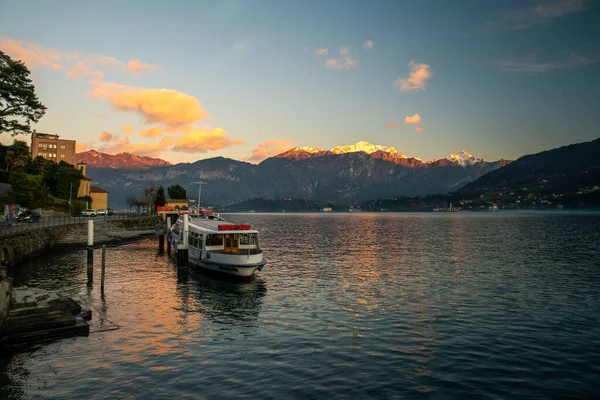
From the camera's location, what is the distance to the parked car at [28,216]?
2926 inches

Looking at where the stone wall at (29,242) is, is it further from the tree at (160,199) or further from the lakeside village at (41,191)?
the tree at (160,199)

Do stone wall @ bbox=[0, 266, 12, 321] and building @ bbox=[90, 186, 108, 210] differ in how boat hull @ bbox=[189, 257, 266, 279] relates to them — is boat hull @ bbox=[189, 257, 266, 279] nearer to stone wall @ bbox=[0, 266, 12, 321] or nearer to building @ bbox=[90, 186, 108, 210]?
stone wall @ bbox=[0, 266, 12, 321]

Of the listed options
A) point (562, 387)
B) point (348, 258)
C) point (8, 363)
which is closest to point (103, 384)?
point (8, 363)

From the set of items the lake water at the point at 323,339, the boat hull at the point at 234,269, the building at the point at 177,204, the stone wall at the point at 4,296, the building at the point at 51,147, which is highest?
the building at the point at 51,147

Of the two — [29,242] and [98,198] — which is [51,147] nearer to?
[98,198]

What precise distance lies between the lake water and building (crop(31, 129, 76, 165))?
175m

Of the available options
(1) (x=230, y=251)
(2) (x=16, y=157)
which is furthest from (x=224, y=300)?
(2) (x=16, y=157)

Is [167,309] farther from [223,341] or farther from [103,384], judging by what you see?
[103,384]

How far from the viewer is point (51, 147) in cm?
19538

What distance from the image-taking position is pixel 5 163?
99750 mm

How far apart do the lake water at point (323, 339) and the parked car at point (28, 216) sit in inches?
1334

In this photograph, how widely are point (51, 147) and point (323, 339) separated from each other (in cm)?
21196

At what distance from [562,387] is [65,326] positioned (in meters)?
25.8

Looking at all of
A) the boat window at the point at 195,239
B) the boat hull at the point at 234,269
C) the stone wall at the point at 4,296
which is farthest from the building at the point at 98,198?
the stone wall at the point at 4,296
